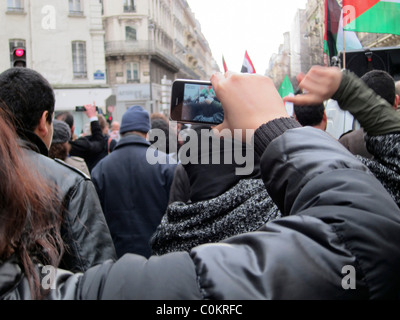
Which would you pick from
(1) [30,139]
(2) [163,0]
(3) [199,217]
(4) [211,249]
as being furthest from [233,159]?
(2) [163,0]

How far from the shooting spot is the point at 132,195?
3.56 m

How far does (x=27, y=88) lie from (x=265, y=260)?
5.47 ft

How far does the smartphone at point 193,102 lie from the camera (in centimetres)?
172

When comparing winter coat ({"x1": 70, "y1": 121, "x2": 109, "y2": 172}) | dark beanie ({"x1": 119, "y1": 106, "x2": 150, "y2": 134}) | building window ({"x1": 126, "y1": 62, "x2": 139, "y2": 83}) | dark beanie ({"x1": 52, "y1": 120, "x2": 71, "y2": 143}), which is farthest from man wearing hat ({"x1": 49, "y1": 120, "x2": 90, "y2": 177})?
building window ({"x1": 126, "y1": 62, "x2": 139, "y2": 83})

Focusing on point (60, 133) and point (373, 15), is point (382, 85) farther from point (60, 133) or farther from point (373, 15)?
point (373, 15)

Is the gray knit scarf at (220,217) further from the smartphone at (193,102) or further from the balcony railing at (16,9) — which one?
the balcony railing at (16,9)

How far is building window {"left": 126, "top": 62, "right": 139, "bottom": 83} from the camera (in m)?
39.1

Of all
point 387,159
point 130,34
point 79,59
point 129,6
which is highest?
point 129,6

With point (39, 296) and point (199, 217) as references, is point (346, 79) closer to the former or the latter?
point (199, 217)

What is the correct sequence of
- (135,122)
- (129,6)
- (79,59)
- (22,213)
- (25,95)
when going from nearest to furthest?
(22,213), (25,95), (135,122), (79,59), (129,6)

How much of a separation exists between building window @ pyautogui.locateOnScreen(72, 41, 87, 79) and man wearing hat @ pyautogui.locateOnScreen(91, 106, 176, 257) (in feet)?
78.3

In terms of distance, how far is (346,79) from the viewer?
1.22 meters

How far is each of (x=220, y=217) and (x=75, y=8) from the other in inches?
1036

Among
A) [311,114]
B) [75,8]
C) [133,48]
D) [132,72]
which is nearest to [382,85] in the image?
[311,114]
